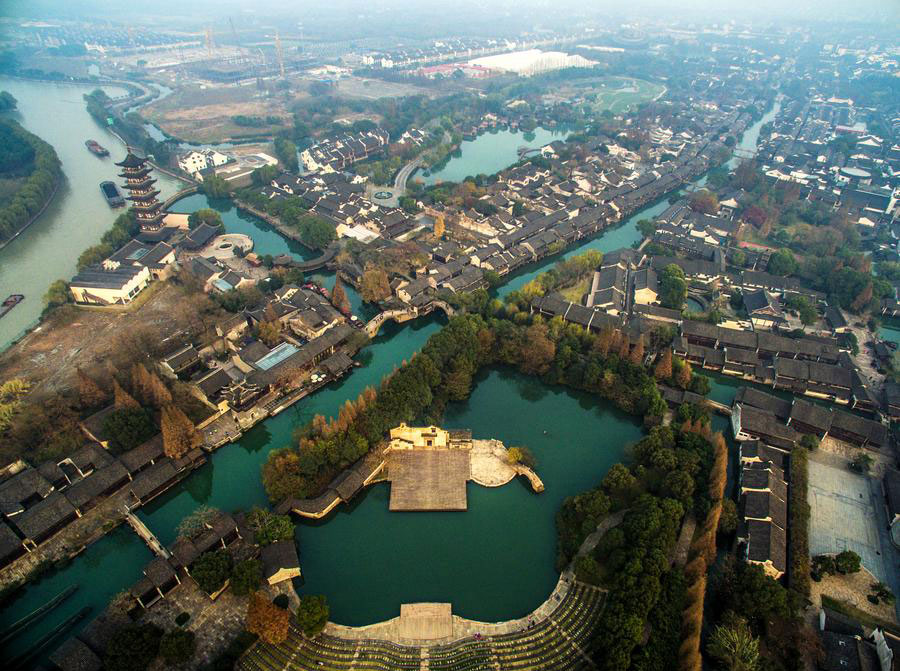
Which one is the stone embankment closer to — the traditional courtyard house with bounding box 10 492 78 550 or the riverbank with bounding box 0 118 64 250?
the traditional courtyard house with bounding box 10 492 78 550

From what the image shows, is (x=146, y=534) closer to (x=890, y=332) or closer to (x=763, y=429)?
(x=763, y=429)

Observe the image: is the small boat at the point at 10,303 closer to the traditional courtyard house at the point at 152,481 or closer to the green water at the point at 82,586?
the traditional courtyard house at the point at 152,481

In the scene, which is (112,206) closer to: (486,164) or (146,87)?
(486,164)

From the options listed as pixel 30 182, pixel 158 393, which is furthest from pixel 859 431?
pixel 30 182

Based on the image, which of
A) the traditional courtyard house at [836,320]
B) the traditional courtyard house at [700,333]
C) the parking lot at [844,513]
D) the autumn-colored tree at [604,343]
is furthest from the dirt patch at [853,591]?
the traditional courtyard house at [836,320]

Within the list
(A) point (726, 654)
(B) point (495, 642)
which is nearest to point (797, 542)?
(A) point (726, 654)
